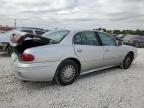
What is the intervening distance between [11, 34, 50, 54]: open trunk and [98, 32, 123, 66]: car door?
193 centimetres

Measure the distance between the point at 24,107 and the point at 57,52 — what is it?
1.43 m

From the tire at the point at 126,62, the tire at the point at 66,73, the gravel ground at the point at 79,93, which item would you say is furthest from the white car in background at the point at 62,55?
the tire at the point at 126,62

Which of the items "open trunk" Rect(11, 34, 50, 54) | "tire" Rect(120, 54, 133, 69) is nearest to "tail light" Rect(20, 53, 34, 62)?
"open trunk" Rect(11, 34, 50, 54)

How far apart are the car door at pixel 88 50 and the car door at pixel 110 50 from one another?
0.25 meters

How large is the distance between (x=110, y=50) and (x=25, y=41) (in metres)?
2.64

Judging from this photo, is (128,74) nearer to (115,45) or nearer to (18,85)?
(115,45)

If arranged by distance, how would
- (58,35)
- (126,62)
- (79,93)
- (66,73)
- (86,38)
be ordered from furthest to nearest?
1. (126,62)
2. (86,38)
3. (58,35)
4. (66,73)
5. (79,93)

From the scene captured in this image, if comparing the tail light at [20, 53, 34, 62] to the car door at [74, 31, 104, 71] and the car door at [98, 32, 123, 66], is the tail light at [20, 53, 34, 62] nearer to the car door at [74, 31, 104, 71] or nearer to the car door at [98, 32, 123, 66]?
the car door at [74, 31, 104, 71]

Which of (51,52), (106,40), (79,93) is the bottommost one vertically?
(79,93)

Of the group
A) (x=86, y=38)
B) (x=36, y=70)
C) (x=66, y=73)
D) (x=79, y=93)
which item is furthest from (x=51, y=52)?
(x=86, y=38)

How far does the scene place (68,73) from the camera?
4586 mm

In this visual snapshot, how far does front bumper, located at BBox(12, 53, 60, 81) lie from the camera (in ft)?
13.1

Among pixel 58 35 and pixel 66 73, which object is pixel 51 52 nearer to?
pixel 66 73

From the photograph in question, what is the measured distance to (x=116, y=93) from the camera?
A: 4172mm
